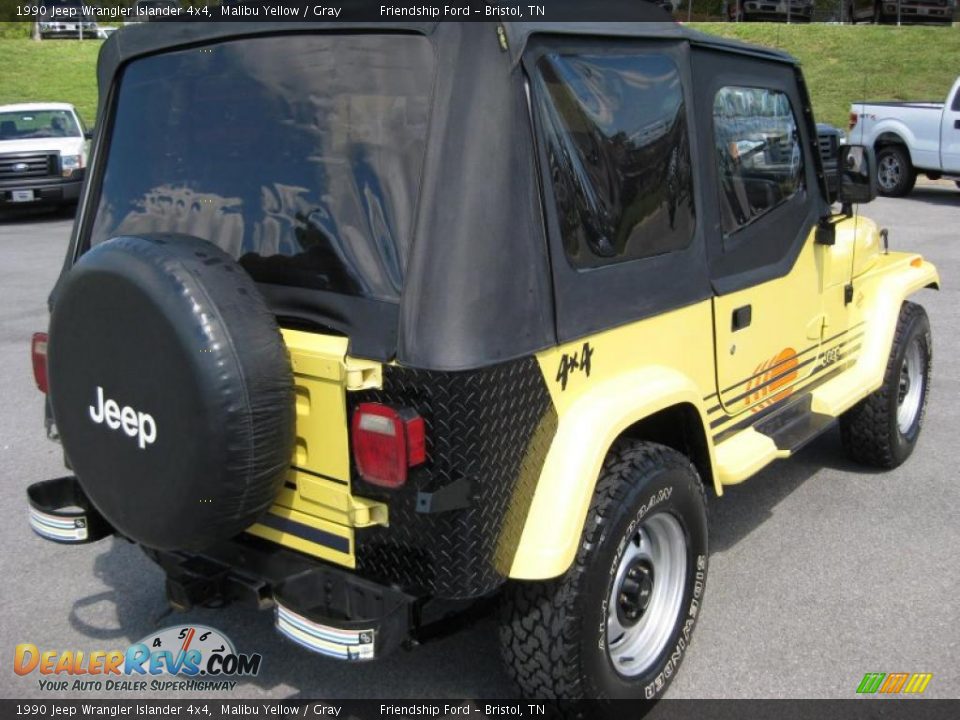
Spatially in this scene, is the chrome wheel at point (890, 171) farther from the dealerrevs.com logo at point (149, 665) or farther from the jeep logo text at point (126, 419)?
the jeep logo text at point (126, 419)

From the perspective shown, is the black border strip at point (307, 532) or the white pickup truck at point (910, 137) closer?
the black border strip at point (307, 532)

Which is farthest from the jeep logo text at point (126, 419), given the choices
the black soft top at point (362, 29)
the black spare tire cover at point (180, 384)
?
the black soft top at point (362, 29)

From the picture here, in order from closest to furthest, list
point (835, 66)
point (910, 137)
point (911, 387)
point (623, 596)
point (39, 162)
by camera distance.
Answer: point (623, 596), point (911, 387), point (39, 162), point (910, 137), point (835, 66)

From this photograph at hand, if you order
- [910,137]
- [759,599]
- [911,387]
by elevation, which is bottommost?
[759,599]

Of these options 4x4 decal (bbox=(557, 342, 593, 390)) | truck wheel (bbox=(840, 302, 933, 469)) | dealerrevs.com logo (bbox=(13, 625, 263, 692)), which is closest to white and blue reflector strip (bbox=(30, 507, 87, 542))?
dealerrevs.com logo (bbox=(13, 625, 263, 692))

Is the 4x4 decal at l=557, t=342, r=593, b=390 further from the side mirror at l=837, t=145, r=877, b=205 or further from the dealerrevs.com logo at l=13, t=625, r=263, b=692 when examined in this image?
the side mirror at l=837, t=145, r=877, b=205

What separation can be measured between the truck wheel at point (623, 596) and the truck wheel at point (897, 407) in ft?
6.25

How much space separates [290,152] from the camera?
8.73ft

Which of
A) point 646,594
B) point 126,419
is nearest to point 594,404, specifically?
point 646,594

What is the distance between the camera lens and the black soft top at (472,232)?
7.71 ft

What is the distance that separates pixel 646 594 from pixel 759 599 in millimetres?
902

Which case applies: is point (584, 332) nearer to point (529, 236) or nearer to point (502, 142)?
point (529, 236)

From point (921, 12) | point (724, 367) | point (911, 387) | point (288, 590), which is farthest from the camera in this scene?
point (921, 12)

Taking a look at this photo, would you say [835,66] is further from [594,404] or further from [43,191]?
[594,404]
